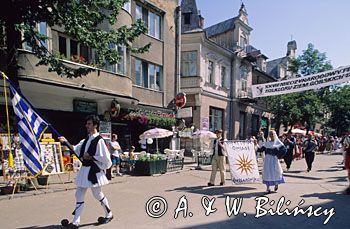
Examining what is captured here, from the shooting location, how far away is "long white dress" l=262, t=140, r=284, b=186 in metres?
9.41

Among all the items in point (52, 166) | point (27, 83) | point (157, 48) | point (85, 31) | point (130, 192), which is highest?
point (157, 48)

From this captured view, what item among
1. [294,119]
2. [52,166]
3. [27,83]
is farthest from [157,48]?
[294,119]

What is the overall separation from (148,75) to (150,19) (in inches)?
144

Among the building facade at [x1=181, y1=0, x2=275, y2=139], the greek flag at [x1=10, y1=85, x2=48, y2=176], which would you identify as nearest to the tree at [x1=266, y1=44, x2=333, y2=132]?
the building facade at [x1=181, y1=0, x2=275, y2=139]

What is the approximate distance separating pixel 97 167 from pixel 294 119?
105 ft

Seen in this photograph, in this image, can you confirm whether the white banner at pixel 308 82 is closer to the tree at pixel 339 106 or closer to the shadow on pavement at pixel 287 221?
the shadow on pavement at pixel 287 221

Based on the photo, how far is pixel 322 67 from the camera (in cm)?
3866

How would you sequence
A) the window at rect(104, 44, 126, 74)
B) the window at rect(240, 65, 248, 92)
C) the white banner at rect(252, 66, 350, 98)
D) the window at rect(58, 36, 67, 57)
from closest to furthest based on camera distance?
the white banner at rect(252, 66, 350, 98)
the window at rect(58, 36, 67, 57)
the window at rect(104, 44, 126, 74)
the window at rect(240, 65, 248, 92)

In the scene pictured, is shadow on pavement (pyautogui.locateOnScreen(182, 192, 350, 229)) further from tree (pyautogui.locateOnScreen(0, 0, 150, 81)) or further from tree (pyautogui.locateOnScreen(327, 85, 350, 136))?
tree (pyautogui.locateOnScreen(327, 85, 350, 136))

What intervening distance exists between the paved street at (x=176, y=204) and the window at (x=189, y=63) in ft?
47.7

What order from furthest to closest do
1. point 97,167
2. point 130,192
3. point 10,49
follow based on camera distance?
point 130,192, point 10,49, point 97,167

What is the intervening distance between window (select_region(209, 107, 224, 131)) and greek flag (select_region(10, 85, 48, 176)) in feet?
67.8

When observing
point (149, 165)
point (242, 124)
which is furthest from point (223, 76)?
point (149, 165)

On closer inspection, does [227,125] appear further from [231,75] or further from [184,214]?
[184,214]
